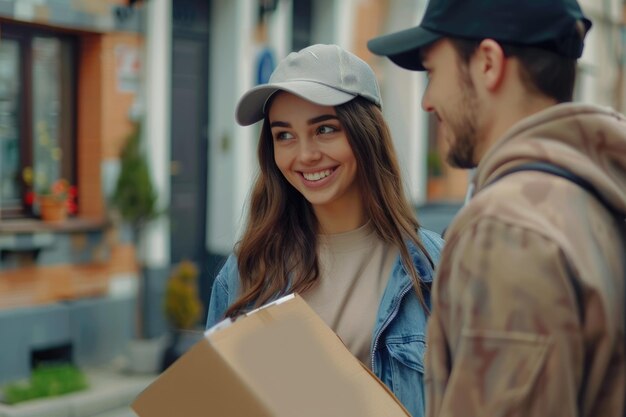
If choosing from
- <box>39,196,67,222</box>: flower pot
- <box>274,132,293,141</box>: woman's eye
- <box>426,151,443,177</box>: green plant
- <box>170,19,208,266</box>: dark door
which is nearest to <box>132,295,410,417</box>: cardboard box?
<box>274,132,293,141</box>: woman's eye

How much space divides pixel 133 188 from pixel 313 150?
561cm

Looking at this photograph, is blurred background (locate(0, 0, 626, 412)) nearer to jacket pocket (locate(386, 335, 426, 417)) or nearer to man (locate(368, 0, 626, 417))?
jacket pocket (locate(386, 335, 426, 417))

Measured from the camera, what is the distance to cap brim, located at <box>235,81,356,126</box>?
8.28 feet

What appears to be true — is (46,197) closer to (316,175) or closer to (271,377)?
(316,175)

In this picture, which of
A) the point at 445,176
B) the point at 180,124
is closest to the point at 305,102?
the point at 180,124

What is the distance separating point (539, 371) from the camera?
1294 millimetres

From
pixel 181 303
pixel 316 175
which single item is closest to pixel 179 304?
pixel 181 303

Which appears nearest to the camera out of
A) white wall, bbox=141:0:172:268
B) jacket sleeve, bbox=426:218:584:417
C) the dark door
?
jacket sleeve, bbox=426:218:584:417

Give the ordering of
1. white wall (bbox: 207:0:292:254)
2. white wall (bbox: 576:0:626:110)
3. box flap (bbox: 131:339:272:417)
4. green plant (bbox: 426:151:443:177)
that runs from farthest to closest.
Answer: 1. white wall (bbox: 576:0:626:110)
2. green plant (bbox: 426:151:443:177)
3. white wall (bbox: 207:0:292:254)
4. box flap (bbox: 131:339:272:417)

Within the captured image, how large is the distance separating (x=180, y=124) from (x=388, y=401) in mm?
7572

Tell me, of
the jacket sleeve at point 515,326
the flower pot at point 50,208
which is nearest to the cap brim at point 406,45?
the jacket sleeve at point 515,326

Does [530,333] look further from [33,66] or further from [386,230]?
[33,66]

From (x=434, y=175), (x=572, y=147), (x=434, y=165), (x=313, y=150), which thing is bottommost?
(x=434, y=175)

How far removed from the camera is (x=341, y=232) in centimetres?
274
